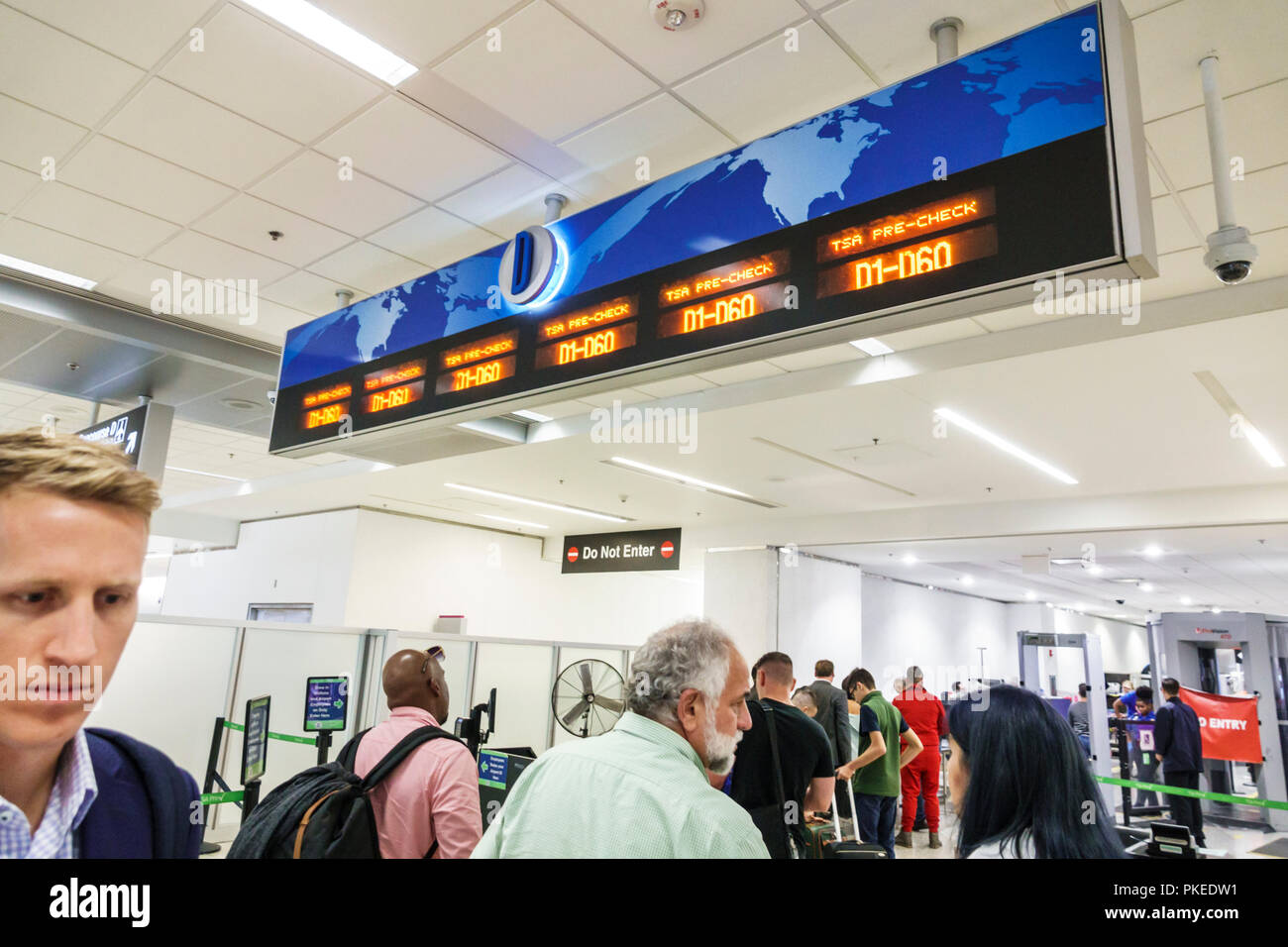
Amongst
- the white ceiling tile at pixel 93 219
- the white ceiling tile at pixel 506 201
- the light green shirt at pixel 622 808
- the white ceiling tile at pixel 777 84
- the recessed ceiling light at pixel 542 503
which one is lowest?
the light green shirt at pixel 622 808

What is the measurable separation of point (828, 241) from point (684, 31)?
0.86 m

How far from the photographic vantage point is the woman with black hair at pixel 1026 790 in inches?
54.4

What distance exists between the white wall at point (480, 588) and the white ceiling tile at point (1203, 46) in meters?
7.28

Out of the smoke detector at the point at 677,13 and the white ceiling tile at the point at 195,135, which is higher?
the smoke detector at the point at 677,13

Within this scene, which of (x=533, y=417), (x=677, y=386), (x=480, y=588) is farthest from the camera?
(x=480, y=588)

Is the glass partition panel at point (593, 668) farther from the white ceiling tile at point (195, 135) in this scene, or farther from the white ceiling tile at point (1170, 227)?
the white ceiling tile at point (1170, 227)

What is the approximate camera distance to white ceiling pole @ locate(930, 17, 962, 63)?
2502 mm

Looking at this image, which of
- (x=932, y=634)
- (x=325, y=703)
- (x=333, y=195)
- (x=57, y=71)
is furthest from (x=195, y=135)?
(x=932, y=634)

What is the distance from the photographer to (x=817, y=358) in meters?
4.97

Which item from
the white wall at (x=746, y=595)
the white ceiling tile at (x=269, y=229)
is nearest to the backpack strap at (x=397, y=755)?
the white ceiling tile at (x=269, y=229)

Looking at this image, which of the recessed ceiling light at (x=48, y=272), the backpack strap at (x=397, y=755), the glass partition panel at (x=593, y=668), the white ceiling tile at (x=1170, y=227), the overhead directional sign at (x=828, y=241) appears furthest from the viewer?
the glass partition panel at (x=593, y=668)

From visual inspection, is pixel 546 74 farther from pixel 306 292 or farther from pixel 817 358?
pixel 817 358

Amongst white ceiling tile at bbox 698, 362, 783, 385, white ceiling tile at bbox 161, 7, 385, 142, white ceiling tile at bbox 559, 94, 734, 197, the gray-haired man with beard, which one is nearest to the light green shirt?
the gray-haired man with beard

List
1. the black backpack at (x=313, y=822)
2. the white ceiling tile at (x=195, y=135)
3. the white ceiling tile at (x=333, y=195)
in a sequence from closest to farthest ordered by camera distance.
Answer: the black backpack at (x=313, y=822) → the white ceiling tile at (x=195, y=135) → the white ceiling tile at (x=333, y=195)
